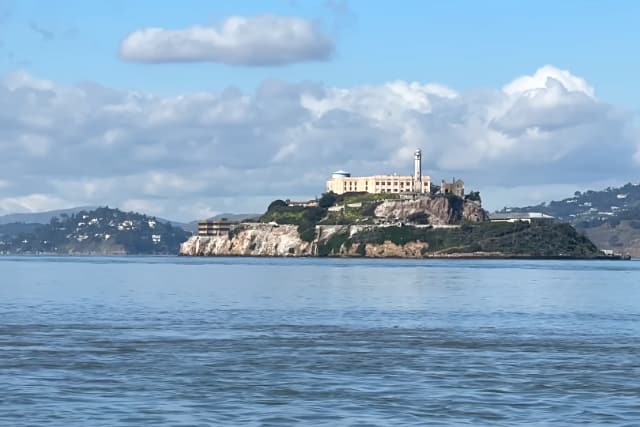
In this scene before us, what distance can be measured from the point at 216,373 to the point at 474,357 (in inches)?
487

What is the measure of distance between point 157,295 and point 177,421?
76.4m

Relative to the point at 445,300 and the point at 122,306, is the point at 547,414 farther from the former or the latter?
the point at 445,300

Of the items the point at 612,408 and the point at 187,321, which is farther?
the point at 187,321

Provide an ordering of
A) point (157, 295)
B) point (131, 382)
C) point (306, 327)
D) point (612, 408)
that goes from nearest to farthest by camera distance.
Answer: point (612, 408), point (131, 382), point (306, 327), point (157, 295)

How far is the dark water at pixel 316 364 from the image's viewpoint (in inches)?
1457

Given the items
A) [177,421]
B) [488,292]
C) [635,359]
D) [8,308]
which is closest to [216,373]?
[177,421]

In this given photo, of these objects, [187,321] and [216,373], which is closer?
[216,373]

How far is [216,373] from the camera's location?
150ft

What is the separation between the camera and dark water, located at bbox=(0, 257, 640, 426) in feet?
121

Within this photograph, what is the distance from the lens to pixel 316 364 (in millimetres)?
49781

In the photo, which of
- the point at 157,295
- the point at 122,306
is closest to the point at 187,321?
the point at 122,306

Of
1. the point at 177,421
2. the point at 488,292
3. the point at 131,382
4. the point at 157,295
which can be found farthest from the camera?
the point at 488,292

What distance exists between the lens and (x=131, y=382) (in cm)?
4319

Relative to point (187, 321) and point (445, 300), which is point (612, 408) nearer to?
point (187, 321)
